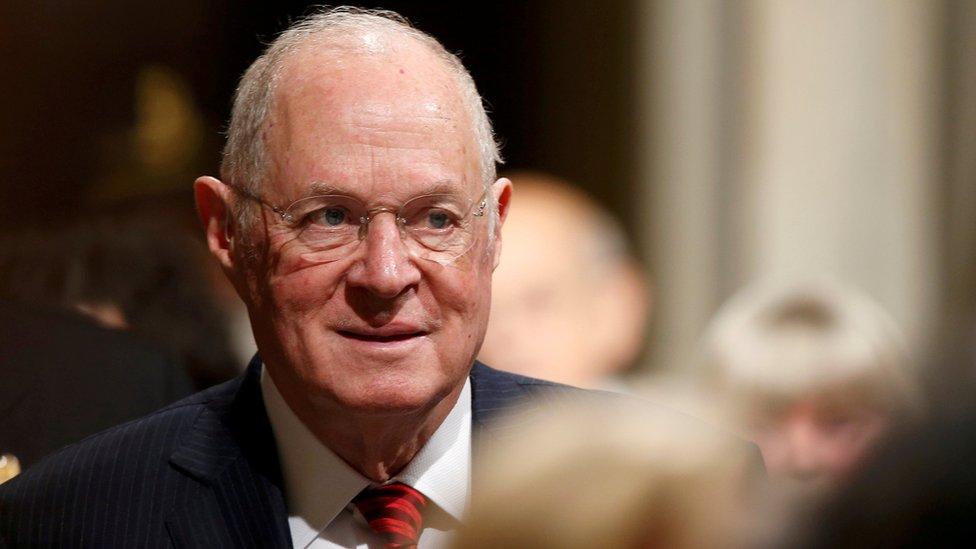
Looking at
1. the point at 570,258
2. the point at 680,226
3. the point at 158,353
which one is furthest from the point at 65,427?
the point at 680,226

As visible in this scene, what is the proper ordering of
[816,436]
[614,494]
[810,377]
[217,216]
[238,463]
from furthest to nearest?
[810,377] < [217,216] < [238,463] < [816,436] < [614,494]

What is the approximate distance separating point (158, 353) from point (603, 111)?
1.94 metres

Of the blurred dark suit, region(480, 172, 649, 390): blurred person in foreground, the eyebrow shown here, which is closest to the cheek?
the eyebrow

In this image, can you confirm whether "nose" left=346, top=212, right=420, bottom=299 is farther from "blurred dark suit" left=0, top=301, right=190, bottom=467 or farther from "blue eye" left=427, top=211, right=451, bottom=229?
"blurred dark suit" left=0, top=301, right=190, bottom=467

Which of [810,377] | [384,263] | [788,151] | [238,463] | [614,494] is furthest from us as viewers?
[788,151]

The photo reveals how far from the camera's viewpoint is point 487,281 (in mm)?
2459

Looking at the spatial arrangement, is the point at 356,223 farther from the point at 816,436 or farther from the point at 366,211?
the point at 816,436

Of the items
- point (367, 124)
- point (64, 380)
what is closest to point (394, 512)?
point (367, 124)

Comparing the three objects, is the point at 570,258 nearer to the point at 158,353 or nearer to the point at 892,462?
the point at 158,353

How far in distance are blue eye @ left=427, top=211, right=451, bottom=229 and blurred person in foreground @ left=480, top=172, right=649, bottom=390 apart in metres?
1.09

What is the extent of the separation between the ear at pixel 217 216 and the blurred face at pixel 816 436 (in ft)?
3.64

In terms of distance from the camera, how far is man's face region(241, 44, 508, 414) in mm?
2301

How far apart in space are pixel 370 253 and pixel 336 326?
0.14m

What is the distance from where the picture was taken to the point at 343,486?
2.38 metres
